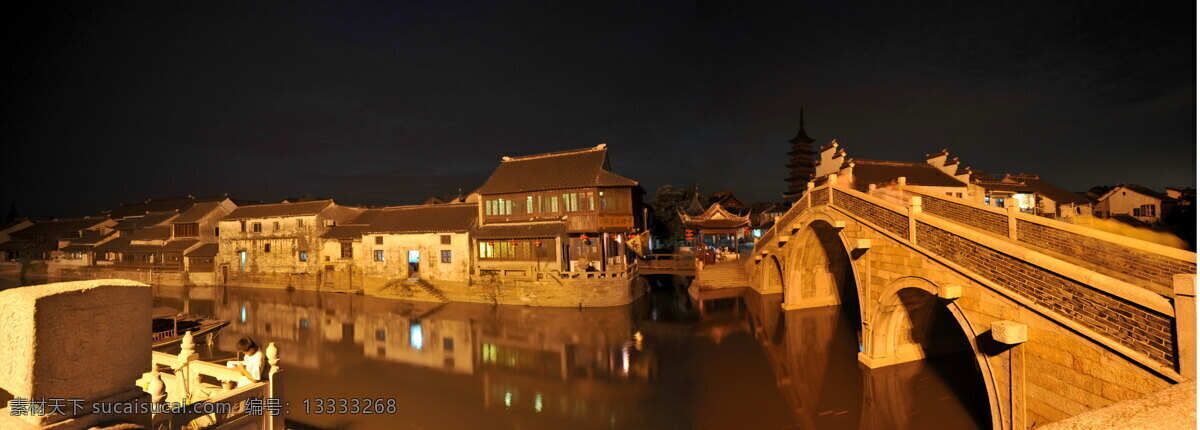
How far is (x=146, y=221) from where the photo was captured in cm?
4897

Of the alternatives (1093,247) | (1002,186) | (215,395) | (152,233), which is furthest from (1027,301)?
(152,233)

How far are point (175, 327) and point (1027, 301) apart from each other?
28.7 m

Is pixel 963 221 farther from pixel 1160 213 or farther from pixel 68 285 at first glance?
pixel 1160 213

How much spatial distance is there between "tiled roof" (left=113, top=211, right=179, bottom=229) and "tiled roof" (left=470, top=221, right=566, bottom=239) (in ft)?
135

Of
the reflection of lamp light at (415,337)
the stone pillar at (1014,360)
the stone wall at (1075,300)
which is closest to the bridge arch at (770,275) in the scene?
the stone wall at (1075,300)

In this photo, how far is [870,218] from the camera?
15.1 m

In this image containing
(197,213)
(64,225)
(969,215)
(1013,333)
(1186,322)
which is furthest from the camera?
(64,225)

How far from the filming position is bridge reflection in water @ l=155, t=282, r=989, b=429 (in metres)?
13.3

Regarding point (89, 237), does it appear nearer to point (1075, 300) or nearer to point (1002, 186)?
point (1075, 300)

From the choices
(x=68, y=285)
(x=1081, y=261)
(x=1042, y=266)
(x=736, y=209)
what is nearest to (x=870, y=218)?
(x=1081, y=261)

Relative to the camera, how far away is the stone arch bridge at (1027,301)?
21.6 feet

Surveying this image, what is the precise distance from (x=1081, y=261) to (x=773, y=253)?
55.8 ft

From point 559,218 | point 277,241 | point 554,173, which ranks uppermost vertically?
point 554,173

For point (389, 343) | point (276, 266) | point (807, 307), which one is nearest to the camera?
point (389, 343)
